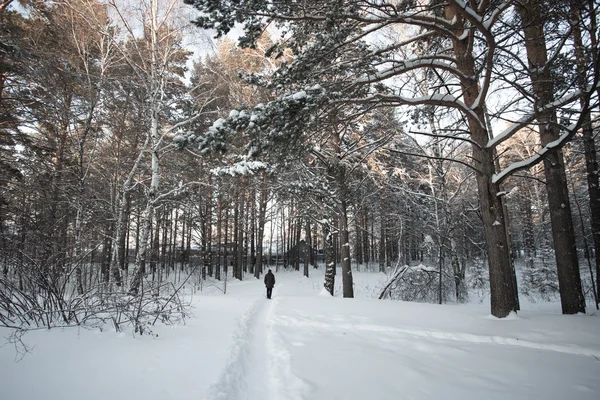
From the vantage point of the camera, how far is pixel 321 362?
3.75m

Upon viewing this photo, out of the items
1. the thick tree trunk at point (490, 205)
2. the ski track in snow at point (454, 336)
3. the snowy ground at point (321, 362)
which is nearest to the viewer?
the snowy ground at point (321, 362)

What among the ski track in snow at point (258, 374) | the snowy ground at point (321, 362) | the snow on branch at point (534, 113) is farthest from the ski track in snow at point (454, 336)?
the snow on branch at point (534, 113)

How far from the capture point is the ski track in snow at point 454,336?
4.20 meters

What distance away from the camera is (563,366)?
3.56 metres

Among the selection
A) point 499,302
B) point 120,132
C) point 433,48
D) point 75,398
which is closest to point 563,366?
point 499,302

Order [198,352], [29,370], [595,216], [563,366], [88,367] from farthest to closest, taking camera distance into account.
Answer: [595,216] < [198,352] < [563,366] < [88,367] < [29,370]

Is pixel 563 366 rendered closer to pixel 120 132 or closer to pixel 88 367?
pixel 88 367

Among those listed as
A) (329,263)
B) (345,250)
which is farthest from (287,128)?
(329,263)

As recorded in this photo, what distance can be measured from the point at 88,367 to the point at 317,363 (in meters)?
2.72

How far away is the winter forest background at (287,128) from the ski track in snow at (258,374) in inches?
66.7

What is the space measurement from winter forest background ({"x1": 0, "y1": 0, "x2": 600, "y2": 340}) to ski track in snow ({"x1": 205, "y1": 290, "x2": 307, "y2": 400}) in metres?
1.70

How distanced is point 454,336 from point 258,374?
366 centimetres

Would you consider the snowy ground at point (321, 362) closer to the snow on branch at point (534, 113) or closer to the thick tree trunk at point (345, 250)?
the snow on branch at point (534, 113)

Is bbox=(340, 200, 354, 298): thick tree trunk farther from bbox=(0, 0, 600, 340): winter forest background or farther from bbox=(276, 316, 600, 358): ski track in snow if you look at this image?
bbox=(276, 316, 600, 358): ski track in snow
